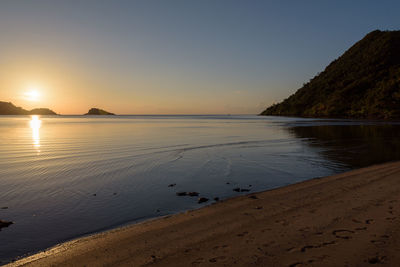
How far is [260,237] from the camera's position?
20.6ft

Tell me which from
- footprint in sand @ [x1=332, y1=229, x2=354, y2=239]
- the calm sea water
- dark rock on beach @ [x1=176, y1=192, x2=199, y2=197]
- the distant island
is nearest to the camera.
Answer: footprint in sand @ [x1=332, y1=229, x2=354, y2=239]

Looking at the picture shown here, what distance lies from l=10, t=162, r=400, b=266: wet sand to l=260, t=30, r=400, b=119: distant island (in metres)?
110

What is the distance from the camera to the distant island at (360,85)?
107688 mm

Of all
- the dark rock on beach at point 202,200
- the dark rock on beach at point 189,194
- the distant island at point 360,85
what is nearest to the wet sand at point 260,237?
the dark rock on beach at point 202,200

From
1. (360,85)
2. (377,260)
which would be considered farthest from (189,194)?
(360,85)

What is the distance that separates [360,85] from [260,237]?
14912cm

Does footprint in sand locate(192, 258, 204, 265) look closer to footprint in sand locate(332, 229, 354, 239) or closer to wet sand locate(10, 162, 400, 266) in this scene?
wet sand locate(10, 162, 400, 266)

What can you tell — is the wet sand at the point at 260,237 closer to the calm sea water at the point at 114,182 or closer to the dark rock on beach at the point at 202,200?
the dark rock on beach at the point at 202,200

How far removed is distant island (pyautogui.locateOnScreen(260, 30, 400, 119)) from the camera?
4240 inches

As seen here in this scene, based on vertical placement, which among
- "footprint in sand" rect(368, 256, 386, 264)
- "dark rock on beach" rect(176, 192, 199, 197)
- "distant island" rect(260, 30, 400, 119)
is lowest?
"dark rock on beach" rect(176, 192, 199, 197)

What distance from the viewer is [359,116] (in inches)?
4390

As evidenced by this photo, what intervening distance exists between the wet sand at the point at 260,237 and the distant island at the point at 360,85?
10968 centimetres

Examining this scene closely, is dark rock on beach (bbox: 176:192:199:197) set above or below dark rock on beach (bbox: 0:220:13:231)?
above

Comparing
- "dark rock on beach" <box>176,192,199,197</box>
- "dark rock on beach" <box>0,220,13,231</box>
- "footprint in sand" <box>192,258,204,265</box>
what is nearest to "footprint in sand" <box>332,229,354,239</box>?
"footprint in sand" <box>192,258,204,265</box>
